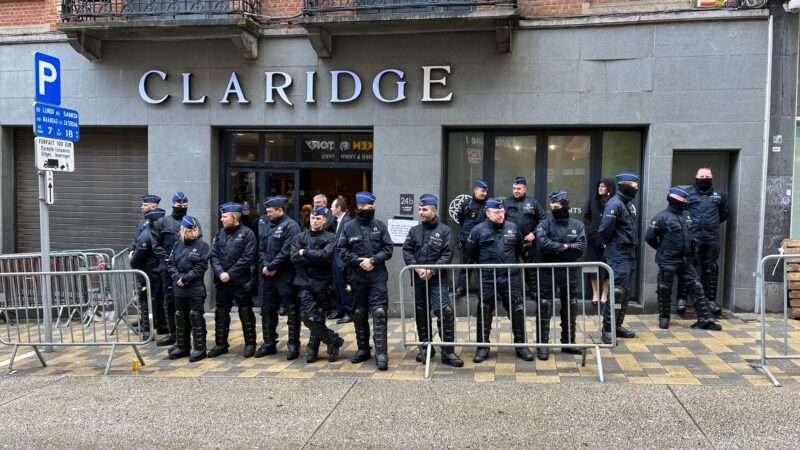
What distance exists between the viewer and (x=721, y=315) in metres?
8.16

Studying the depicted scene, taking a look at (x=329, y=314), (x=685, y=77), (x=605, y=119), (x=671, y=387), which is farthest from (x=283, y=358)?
(x=685, y=77)

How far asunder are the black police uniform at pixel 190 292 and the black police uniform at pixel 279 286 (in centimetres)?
69

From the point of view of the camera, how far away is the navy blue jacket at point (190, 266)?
6.64 meters

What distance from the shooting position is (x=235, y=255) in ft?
21.9

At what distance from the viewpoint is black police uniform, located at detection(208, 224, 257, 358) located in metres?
6.69

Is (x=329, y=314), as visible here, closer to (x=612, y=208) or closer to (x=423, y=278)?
(x=423, y=278)

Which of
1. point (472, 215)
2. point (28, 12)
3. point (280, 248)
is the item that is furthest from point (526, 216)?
point (28, 12)

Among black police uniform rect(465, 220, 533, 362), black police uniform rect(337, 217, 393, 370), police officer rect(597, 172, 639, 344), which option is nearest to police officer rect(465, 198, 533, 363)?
black police uniform rect(465, 220, 533, 362)

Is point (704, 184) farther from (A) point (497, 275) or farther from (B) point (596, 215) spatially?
(A) point (497, 275)

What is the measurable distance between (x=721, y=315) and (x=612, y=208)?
2.74 m

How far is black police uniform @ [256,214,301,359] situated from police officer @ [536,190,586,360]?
110 inches

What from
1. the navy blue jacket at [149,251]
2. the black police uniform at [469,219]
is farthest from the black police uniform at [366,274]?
the navy blue jacket at [149,251]

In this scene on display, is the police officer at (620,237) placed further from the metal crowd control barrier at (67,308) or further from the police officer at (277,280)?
the metal crowd control barrier at (67,308)

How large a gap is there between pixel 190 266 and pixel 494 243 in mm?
3483
